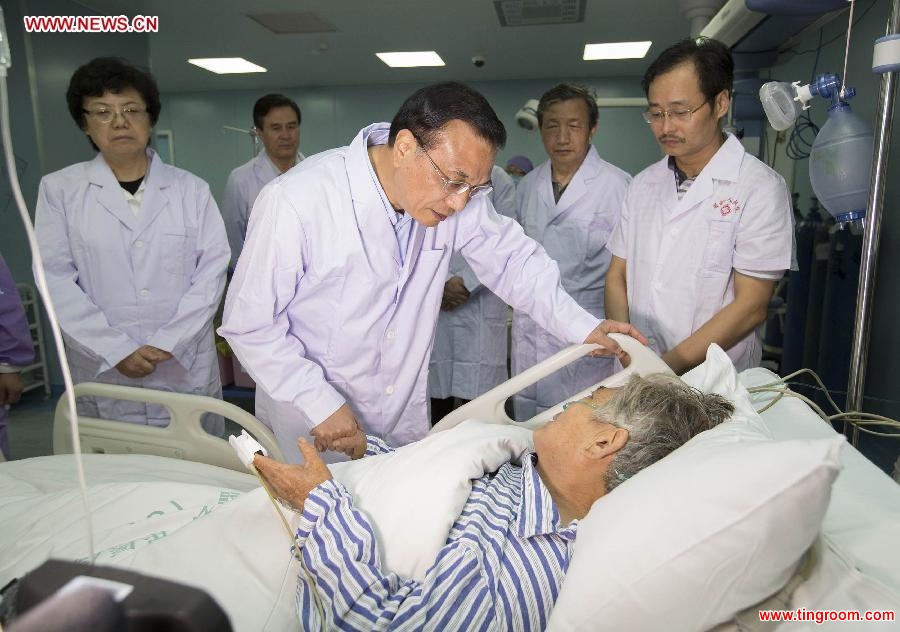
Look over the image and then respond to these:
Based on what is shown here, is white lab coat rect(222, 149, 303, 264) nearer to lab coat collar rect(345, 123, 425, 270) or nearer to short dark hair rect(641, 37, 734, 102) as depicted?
lab coat collar rect(345, 123, 425, 270)

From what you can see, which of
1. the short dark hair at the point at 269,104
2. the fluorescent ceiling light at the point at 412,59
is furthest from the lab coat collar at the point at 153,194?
Answer: the fluorescent ceiling light at the point at 412,59

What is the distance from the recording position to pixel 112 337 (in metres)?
2.16

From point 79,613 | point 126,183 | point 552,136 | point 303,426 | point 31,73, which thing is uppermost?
point 31,73

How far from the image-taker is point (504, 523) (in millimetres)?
1192

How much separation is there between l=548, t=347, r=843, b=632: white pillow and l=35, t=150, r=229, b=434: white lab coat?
1.77m

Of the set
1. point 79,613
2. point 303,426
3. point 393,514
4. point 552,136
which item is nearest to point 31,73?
point 552,136

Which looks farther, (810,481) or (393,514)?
(393,514)

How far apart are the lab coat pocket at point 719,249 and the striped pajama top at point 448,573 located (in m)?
1.02

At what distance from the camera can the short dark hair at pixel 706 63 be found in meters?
1.79

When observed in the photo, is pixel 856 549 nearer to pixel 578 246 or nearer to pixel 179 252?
pixel 578 246

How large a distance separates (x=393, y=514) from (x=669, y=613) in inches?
19.9

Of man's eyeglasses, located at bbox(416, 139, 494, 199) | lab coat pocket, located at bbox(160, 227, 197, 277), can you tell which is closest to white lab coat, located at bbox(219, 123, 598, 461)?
man's eyeglasses, located at bbox(416, 139, 494, 199)

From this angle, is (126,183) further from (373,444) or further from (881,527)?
(881,527)

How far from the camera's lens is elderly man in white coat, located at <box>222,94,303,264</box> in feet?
11.5
